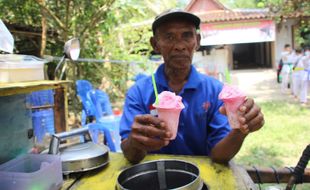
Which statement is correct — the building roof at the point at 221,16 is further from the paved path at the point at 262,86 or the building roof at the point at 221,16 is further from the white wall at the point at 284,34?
the white wall at the point at 284,34

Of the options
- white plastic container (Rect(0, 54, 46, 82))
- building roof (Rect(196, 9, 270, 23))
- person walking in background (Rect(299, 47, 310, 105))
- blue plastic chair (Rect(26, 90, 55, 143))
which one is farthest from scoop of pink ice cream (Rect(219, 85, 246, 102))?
building roof (Rect(196, 9, 270, 23))

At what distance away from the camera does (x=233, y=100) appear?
51.6 inches

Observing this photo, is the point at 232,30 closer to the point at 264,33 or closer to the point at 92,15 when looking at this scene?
the point at 264,33

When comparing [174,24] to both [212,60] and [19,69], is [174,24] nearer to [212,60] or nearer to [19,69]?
[19,69]

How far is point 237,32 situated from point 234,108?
11.0 m

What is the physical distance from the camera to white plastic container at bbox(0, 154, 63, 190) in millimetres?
1220

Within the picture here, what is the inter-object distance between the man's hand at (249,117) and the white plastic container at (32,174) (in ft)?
2.87

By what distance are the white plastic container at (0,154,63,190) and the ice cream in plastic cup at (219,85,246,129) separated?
0.83 meters

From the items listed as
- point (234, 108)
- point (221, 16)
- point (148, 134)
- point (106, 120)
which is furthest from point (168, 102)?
point (221, 16)

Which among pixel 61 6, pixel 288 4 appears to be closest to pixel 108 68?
pixel 61 6

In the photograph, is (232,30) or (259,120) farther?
(232,30)

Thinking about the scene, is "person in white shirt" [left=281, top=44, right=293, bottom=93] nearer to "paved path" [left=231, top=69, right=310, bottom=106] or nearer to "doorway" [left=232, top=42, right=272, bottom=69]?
"paved path" [left=231, top=69, right=310, bottom=106]

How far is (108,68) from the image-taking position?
8656 mm

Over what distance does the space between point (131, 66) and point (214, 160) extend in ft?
26.1
